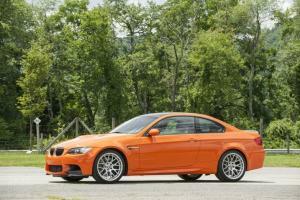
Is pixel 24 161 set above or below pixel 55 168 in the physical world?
above

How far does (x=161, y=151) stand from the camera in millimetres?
15820

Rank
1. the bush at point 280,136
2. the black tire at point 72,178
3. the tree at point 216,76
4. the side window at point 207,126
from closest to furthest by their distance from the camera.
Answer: the black tire at point 72,178
the side window at point 207,126
the bush at point 280,136
the tree at point 216,76

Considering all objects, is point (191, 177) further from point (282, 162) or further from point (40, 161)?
point (40, 161)

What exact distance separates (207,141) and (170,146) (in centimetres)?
90

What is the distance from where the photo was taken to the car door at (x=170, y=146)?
15.7 meters

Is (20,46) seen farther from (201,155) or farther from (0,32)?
(201,155)

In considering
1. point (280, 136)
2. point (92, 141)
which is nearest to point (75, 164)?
point (92, 141)

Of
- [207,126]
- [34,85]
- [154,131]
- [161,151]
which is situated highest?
[34,85]

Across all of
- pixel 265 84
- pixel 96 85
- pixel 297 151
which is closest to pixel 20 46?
pixel 96 85

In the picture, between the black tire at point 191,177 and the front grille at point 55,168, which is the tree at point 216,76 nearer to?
the black tire at point 191,177

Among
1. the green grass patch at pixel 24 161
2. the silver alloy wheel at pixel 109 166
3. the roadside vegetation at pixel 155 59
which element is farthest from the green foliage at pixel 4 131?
the silver alloy wheel at pixel 109 166

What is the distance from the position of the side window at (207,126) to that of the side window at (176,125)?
0.14 meters

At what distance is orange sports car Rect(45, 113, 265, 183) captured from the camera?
1524cm

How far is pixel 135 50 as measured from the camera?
79.0m
